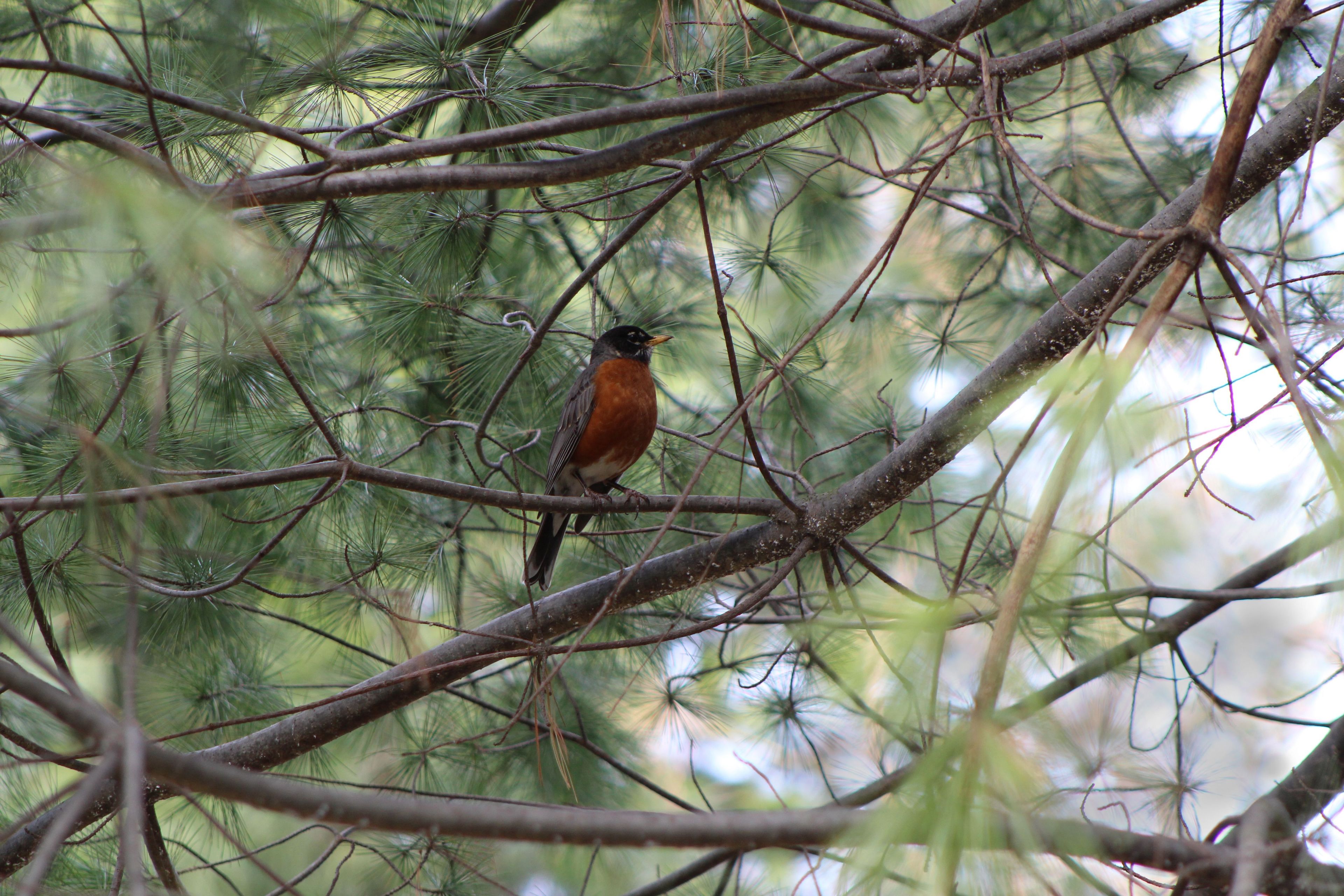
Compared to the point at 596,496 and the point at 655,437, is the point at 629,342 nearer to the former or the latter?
the point at 655,437

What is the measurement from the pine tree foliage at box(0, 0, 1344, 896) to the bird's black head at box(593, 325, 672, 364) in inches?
3.4

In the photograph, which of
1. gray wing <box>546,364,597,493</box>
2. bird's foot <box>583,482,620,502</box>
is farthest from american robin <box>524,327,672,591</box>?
bird's foot <box>583,482,620,502</box>

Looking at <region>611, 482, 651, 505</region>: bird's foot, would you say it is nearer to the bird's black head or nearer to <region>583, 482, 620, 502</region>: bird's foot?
<region>583, 482, 620, 502</region>: bird's foot

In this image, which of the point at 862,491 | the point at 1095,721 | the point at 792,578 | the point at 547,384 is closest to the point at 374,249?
the point at 547,384

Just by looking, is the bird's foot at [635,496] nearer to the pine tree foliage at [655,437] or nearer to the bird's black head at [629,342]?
the pine tree foliage at [655,437]

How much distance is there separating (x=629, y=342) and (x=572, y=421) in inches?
14.9

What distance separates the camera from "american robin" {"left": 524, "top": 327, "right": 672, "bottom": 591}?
3.58m

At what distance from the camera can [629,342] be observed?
3711 millimetres

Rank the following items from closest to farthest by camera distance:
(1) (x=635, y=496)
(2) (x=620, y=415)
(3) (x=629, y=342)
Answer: (1) (x=635, y=496) < (2) (x=620, y=415) < (3) (x=629, y=342)

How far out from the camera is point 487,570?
3689 mm

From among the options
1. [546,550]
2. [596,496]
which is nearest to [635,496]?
[596,496]

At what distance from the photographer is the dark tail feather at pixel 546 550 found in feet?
11.8

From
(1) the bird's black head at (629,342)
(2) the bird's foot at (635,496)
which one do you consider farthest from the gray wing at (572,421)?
(2) the bird's foot at (635,496)

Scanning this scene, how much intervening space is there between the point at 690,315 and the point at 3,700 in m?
2.77
